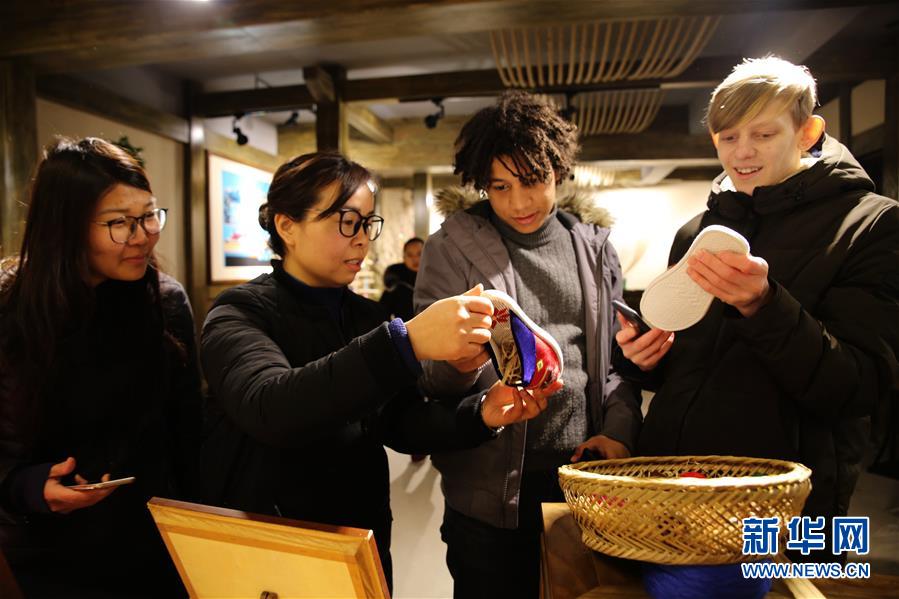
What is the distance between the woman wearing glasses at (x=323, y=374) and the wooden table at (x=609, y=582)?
363 millimetres

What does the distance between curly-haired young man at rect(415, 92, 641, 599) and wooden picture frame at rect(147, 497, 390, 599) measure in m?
0.68

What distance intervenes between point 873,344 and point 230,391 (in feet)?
3.76

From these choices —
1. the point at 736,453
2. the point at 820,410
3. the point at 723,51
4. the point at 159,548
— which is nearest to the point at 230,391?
the point at 159,548

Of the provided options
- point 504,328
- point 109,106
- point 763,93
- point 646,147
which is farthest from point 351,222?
point 646,147

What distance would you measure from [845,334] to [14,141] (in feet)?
13.5

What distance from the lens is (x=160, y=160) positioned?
17.3 feet

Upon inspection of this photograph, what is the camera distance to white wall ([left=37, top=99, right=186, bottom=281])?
4.42m

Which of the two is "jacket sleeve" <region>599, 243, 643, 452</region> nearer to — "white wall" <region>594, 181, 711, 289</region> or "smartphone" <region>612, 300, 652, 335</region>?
"smartphone" <region>612, 300, 652, 335</region>

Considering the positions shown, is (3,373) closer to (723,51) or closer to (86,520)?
(86,520)

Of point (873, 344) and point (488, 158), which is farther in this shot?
point (488, 158)

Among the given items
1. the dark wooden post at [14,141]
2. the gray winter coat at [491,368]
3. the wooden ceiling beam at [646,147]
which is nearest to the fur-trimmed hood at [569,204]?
the gray winter coat at [491,368]

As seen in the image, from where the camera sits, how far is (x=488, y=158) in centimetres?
159

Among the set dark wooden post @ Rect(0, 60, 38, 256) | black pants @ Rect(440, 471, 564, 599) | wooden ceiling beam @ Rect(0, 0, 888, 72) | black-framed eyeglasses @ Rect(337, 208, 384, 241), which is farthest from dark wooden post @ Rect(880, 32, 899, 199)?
dark wooden post @ Rect(0, 60, 38, 256)

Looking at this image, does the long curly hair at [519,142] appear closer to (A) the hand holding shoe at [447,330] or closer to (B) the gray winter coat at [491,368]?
(B) the gray winter coat at [491,368]
